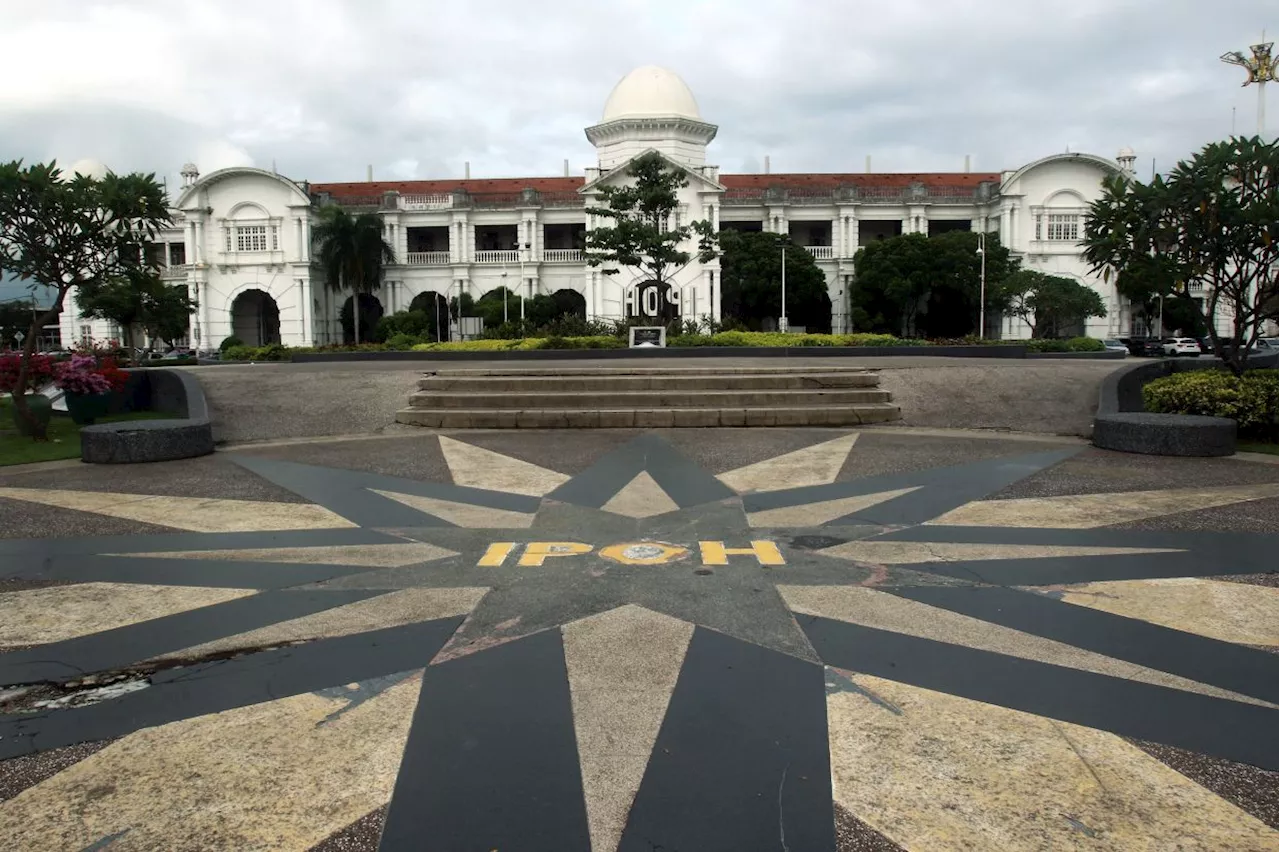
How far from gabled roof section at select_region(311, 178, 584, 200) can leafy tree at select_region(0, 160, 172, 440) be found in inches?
2028

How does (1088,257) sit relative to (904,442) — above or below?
above

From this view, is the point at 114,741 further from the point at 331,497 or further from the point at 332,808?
the point at 331,497

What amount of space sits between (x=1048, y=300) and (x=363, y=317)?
1762 inches

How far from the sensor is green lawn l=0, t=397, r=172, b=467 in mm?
11695

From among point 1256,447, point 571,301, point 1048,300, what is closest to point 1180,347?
point 1048,300

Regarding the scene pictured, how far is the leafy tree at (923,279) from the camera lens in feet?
168

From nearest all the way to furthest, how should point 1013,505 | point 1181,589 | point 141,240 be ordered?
point 1181,589 → point 1013,505 → point 141,240

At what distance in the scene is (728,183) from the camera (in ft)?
207

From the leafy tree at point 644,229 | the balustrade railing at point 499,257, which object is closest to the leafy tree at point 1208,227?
the leafy tree at point 644,229

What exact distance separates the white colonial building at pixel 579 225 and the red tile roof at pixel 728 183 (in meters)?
1.10

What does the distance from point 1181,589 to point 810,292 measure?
49.1 m

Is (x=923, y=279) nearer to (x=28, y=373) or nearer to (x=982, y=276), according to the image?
(x=982, y=276)

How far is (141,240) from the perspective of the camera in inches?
516

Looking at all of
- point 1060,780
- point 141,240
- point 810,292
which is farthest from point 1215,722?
point 810,292
